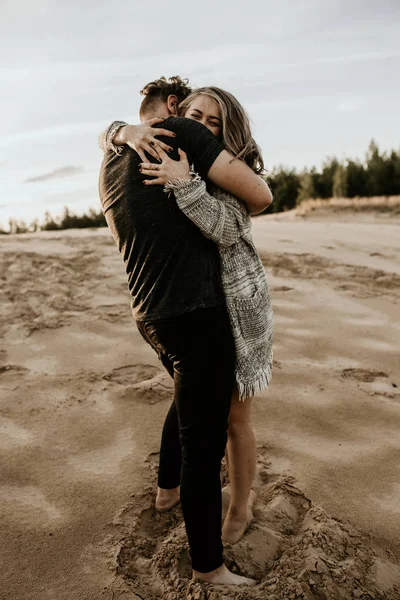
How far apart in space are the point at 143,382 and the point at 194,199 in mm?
1750

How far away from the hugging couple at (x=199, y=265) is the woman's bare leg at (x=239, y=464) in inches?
0.8

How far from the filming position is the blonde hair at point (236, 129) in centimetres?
170

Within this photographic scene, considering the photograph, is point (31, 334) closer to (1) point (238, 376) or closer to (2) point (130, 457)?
(2) point (130, 457)

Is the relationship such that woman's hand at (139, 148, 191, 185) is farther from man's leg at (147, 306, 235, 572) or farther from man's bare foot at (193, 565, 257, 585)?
man's bare foot at (193, 565, 257, 585)

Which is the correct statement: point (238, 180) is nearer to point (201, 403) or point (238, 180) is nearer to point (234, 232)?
point (234, 232)

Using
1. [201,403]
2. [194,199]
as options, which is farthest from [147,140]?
[201,403]

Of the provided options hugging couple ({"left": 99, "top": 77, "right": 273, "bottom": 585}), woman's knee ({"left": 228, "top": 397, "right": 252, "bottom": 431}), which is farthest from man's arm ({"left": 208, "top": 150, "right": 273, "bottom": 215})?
woman's knee ({"left": 228, "top": 397, "right": 252, "bottom": 431})

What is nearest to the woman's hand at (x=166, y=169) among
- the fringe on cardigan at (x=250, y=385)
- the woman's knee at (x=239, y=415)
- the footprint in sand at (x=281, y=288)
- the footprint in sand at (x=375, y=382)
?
the fringe on cardigan at (x=250, y=385)

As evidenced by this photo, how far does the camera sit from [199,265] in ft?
5.30

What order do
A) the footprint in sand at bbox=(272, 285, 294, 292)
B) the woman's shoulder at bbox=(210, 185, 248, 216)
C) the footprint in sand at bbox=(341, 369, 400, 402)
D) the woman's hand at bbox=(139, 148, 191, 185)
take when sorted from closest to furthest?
the woman's hand at bbox=(139, 148, 191, 185)
the woman's shoulder at bbox=(210, 185, 248, 216)
the footprint in sand at bbox=(341, 369, 400, 402)
the footprint in sand at bbox=(272, 285, 294, 292)

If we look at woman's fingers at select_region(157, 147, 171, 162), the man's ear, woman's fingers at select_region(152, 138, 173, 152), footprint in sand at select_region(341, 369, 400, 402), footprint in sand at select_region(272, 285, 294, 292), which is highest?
the man's ear

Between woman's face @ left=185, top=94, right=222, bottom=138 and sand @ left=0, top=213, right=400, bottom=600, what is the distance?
56.4 inches

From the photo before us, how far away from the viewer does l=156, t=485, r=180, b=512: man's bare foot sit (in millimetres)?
2164

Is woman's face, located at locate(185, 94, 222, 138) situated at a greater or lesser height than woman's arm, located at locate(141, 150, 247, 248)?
greater
